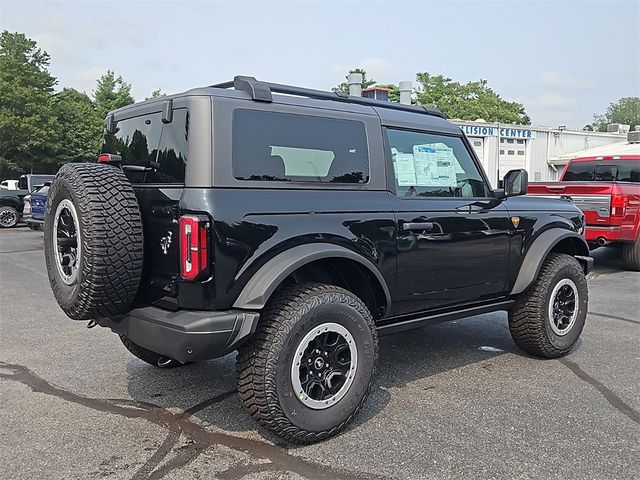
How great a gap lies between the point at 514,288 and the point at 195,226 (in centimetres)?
279

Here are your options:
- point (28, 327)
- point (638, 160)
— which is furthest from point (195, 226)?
point (638, 160)

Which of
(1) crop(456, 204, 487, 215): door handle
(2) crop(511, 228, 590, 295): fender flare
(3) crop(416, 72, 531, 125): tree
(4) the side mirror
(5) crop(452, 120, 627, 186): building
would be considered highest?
(3) crop(416, 72, 531, 125): tree

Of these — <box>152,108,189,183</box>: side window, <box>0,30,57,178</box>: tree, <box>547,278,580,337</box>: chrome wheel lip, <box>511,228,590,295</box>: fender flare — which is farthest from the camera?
<box>0,30,57,178</box>: tree

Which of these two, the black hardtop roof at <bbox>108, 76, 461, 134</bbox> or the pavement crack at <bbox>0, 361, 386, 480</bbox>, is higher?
the black hardtop roof at <bbox>108, 76, 461, 134</bbox>

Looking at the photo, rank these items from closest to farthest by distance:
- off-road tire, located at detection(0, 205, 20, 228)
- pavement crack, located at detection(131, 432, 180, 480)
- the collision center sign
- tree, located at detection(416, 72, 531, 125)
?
pavement crack, located at detection(131, 432, 180, 480) → off-road tire, located at detection(0, 205, 20, 228) → the collision center sign → tree, located at detection(416, 72, 531, 125)

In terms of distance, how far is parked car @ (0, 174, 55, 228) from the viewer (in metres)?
17.9

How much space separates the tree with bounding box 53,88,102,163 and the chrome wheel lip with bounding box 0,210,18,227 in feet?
56.3

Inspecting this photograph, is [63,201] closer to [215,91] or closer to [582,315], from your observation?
[215,91]

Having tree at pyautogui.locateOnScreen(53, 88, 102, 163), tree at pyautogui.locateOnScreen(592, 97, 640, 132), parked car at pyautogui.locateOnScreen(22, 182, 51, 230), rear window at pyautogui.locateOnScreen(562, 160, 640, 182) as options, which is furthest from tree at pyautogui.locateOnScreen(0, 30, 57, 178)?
tree at pyautogui.locateOnScreen(592, 97, 640, 132)

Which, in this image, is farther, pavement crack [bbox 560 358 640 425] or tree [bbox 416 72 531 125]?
tree [bbox 416 72 531 125]

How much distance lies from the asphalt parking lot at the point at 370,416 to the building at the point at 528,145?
17746 mm

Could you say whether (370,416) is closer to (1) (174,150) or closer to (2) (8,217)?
(1) (174,150)

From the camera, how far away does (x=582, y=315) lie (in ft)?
16.3

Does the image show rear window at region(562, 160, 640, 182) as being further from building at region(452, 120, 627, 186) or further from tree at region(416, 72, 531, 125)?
tree at region(416, 72, 531, 125)
